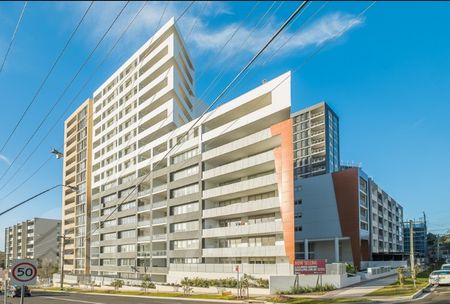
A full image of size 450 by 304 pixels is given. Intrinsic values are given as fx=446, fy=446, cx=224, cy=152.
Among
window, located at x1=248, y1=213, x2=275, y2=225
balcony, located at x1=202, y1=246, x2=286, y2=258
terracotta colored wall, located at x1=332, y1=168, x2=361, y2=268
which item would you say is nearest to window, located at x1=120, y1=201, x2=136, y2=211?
balcony, located at x1=202, y1=246, x2=286, y2=258

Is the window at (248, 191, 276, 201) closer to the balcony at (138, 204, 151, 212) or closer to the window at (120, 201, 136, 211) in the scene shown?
the balcony at (138, 204, 151, 212)

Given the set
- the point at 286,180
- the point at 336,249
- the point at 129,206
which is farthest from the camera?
the point at 129,206

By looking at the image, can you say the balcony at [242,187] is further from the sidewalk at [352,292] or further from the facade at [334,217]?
the facade at [334,217]

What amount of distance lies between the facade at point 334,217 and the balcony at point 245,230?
21082mm

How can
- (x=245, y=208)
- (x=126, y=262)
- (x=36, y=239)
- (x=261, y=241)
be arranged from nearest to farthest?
(x=245, y=208) → (x=261, y=241) → (x=126, y=262) → (x=36, y=239)

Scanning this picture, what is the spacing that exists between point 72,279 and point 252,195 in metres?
48.2

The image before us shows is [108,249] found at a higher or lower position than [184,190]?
lower

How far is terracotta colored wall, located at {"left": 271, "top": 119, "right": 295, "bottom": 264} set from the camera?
48.4 meters

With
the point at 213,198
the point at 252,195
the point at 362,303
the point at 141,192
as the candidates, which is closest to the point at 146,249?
the point at 141,192

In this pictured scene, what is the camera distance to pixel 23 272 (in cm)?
1252

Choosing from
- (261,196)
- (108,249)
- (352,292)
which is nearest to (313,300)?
(352,292)

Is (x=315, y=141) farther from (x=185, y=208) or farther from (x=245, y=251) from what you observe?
(x=245, y=251)

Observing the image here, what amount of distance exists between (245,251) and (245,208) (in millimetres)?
5082

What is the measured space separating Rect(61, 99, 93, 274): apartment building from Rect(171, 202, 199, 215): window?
3801 centimetres
